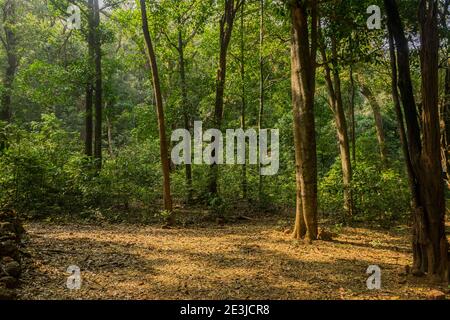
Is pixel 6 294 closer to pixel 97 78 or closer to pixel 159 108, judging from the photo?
pixel 159 108

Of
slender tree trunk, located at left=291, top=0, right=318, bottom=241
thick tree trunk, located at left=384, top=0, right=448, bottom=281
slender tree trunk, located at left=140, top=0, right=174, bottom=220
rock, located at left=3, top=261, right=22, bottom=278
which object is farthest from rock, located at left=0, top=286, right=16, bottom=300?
slender tree trunk, located at left=140, top=0, right=174, bottom=220

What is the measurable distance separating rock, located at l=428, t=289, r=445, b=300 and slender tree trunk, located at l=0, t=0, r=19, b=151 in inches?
840

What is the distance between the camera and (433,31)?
6.08 m

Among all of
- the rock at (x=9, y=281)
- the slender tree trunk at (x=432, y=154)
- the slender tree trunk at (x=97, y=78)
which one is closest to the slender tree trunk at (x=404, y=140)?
the slender tree trunk at (x=432, y=154)

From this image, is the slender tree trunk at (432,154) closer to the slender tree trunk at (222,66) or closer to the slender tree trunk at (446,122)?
the slender tree trunk at (446,122)

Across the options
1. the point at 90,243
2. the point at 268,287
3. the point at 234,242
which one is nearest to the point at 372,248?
the point at 234,242

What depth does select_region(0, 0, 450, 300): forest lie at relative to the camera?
6.07m

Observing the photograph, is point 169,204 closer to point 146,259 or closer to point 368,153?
point 146,259

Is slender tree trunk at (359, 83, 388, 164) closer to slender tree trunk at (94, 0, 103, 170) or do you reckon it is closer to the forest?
the forest

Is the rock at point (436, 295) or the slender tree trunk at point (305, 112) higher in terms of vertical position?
the slender tree trunk at point (305, 112)

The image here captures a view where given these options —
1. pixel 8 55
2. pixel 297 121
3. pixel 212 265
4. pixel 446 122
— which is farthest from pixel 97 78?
pixel 446 122

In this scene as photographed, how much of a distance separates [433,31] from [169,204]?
8.01m

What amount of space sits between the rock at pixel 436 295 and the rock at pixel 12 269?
5.85m

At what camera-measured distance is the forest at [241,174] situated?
19.9 feet
